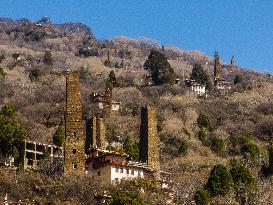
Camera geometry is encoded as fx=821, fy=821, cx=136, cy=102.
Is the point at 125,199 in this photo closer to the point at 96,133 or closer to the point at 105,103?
the point at 96,133

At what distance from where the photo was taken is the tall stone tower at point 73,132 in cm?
4641

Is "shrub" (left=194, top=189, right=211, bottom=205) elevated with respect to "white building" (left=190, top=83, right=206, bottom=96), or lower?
lower

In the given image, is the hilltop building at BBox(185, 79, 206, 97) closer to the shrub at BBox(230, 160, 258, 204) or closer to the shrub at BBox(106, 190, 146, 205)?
the shrub at BBox(230, 160, 258, 204)

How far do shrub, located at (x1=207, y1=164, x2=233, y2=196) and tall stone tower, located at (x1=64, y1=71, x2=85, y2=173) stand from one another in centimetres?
895

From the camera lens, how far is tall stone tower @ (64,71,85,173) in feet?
152

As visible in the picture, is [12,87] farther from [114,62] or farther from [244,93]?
[114,62]

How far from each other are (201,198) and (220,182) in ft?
13.4

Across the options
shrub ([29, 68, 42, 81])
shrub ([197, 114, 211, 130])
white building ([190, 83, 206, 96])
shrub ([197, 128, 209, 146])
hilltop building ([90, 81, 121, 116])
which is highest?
shrub ([29, 68, 42, 81])

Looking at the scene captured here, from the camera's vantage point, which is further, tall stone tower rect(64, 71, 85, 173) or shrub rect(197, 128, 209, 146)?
shrub rect(197, 128, 209, 146)

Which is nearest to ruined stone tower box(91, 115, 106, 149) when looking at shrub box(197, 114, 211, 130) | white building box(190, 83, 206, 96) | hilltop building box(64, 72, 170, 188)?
hilltop building box(64, 72, 170, 188)

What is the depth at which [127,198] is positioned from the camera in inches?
1578

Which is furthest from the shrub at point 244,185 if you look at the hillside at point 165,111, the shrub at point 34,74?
the shrub at point 34,74

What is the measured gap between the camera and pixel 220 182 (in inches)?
2002

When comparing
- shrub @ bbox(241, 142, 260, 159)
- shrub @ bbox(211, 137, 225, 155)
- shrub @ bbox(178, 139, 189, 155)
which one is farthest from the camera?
shrub @ bbox(211, 137, 225, 155)
